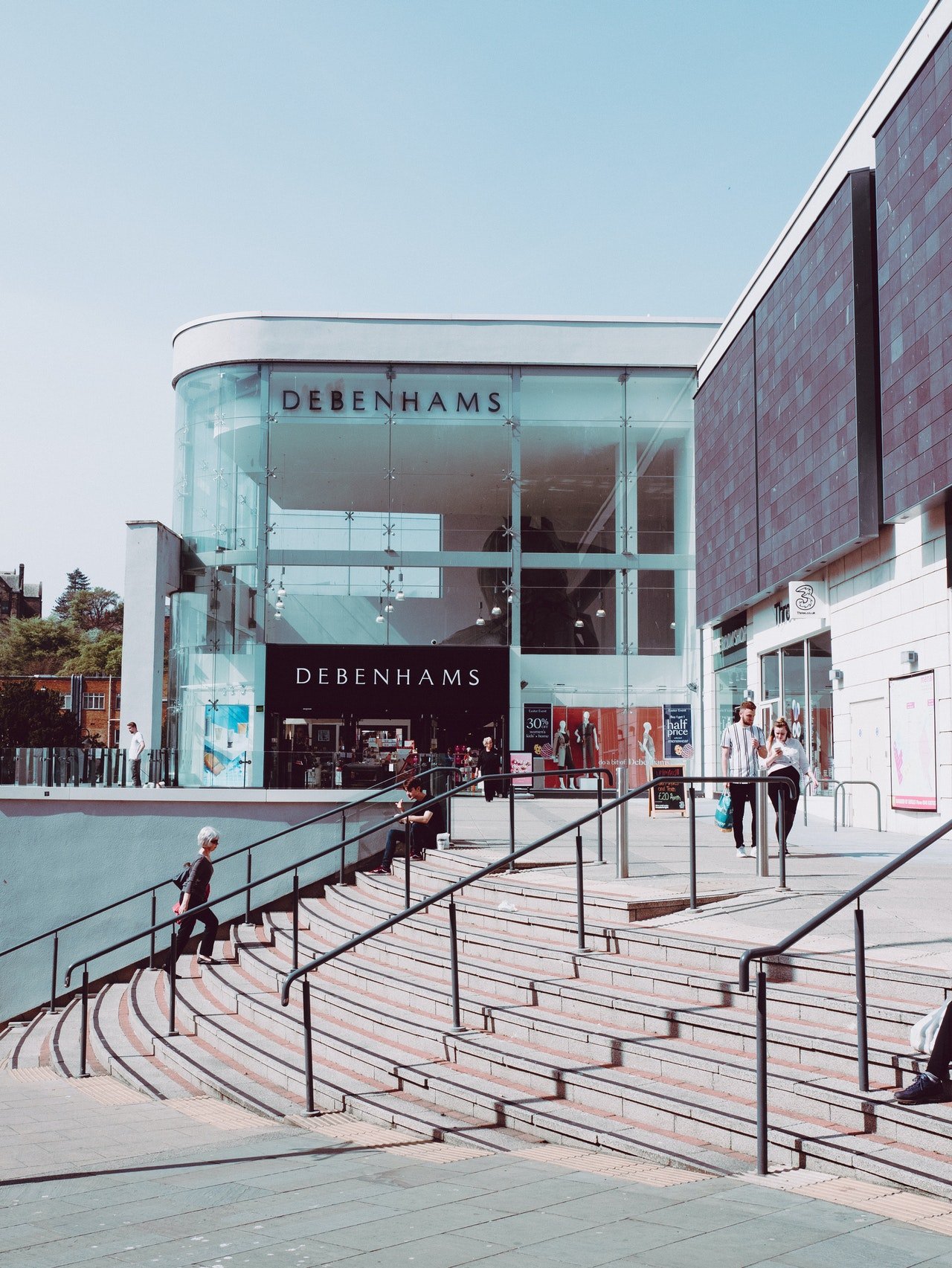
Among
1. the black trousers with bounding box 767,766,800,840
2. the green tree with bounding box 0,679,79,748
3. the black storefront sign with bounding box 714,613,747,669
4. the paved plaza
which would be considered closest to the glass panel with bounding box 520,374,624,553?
the black storefront sign with bounding box 714,613,747,669

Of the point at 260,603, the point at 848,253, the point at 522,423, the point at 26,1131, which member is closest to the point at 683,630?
the point at 522,423

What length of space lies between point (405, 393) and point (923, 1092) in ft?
90.2

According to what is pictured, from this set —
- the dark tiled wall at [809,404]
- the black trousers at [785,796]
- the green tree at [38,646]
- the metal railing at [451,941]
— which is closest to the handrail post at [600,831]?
the black trousers at [785,796]

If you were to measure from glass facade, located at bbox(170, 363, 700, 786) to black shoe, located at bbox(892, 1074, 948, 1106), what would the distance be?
81.3 feet

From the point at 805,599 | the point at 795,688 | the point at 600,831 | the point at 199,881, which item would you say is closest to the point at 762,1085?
the point at 600,831

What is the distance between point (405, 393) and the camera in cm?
3159

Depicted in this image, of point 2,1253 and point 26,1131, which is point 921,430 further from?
point 2,1253

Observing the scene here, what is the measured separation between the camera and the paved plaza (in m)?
4.53

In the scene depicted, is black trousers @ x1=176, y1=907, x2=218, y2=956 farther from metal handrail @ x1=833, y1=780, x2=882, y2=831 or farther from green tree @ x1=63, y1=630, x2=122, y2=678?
green tree @ x1=63, y1=630, x2=122, y2=678

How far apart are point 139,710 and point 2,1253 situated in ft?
86.6

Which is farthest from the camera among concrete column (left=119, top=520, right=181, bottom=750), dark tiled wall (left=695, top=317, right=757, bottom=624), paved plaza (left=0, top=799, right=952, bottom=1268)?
concrete column (left=119, top=520, right=181, bottom=750)

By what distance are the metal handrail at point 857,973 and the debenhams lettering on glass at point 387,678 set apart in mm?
24653

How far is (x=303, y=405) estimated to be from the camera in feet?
104

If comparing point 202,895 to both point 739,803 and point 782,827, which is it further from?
point 782,827
